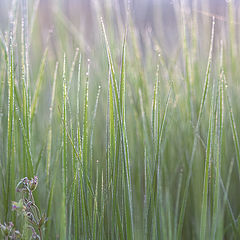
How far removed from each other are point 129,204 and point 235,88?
1.79ft

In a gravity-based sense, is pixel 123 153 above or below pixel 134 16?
below

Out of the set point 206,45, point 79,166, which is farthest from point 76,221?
point 206,45

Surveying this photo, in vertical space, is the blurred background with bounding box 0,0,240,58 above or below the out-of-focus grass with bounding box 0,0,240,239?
above

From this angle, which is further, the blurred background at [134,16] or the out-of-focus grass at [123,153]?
the blurred background at [134,16]

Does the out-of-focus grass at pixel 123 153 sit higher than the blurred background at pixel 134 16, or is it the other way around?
the blurred background at pixel 134 16

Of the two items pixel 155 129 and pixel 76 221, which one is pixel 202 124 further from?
pixel 76 221

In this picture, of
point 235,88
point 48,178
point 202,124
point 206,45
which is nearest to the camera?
point 48,178

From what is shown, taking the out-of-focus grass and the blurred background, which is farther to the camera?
the blurred background

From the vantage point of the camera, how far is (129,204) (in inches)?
22.9

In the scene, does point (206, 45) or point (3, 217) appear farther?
point (206, 45)

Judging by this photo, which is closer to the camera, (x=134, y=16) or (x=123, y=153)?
(x=123, y=153)

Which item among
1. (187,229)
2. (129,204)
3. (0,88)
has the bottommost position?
(187,229)

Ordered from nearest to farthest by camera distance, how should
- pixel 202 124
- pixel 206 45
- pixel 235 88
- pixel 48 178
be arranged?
pixel 48 178
pixel 202 124
pixel 235 88
pixel 206 45

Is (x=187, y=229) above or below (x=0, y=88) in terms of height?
below
